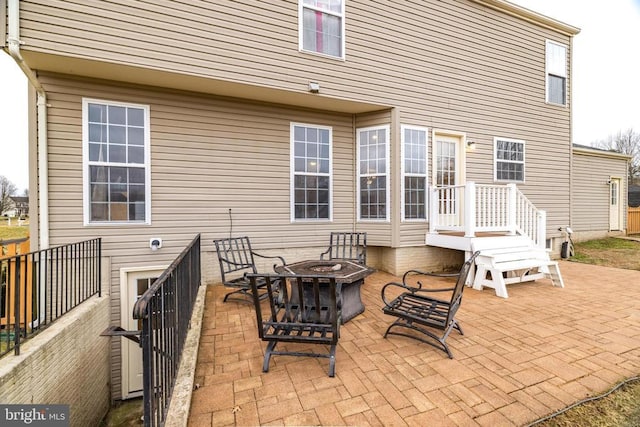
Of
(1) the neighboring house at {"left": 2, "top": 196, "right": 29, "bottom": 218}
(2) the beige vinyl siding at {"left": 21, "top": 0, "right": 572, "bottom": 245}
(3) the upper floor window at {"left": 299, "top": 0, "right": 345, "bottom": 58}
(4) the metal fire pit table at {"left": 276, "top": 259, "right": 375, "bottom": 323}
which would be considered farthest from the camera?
(1) the neighboring house at {"left": 2, "top": 196, "right": 29, "bottom": 218}

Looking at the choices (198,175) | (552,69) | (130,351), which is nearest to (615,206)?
(552,69)

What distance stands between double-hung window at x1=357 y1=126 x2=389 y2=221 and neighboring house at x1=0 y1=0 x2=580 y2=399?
30 mm

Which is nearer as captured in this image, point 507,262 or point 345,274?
point 345,274

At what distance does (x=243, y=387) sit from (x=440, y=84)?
22.7 feet

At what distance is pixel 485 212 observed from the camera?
5805 millimetres

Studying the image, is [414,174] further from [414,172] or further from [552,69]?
[552,69]

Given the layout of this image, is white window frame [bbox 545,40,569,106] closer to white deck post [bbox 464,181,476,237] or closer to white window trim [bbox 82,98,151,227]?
white deck post [bbox 464,181,476,237]

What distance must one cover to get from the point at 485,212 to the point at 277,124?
466 centimetres

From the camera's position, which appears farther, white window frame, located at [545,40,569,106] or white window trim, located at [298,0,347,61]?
white window frame, located at [545,40,569,106]

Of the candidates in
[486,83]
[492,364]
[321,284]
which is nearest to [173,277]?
[321,284]

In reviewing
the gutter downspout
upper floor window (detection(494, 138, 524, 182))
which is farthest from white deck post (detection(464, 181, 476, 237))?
the gutter downspout

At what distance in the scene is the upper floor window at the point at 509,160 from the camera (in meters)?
7.27

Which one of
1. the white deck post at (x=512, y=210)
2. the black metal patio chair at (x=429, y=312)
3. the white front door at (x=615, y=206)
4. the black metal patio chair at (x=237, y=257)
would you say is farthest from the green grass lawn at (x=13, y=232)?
the white front door at (x=615, y=206)

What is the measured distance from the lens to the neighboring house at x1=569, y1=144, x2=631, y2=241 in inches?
397
